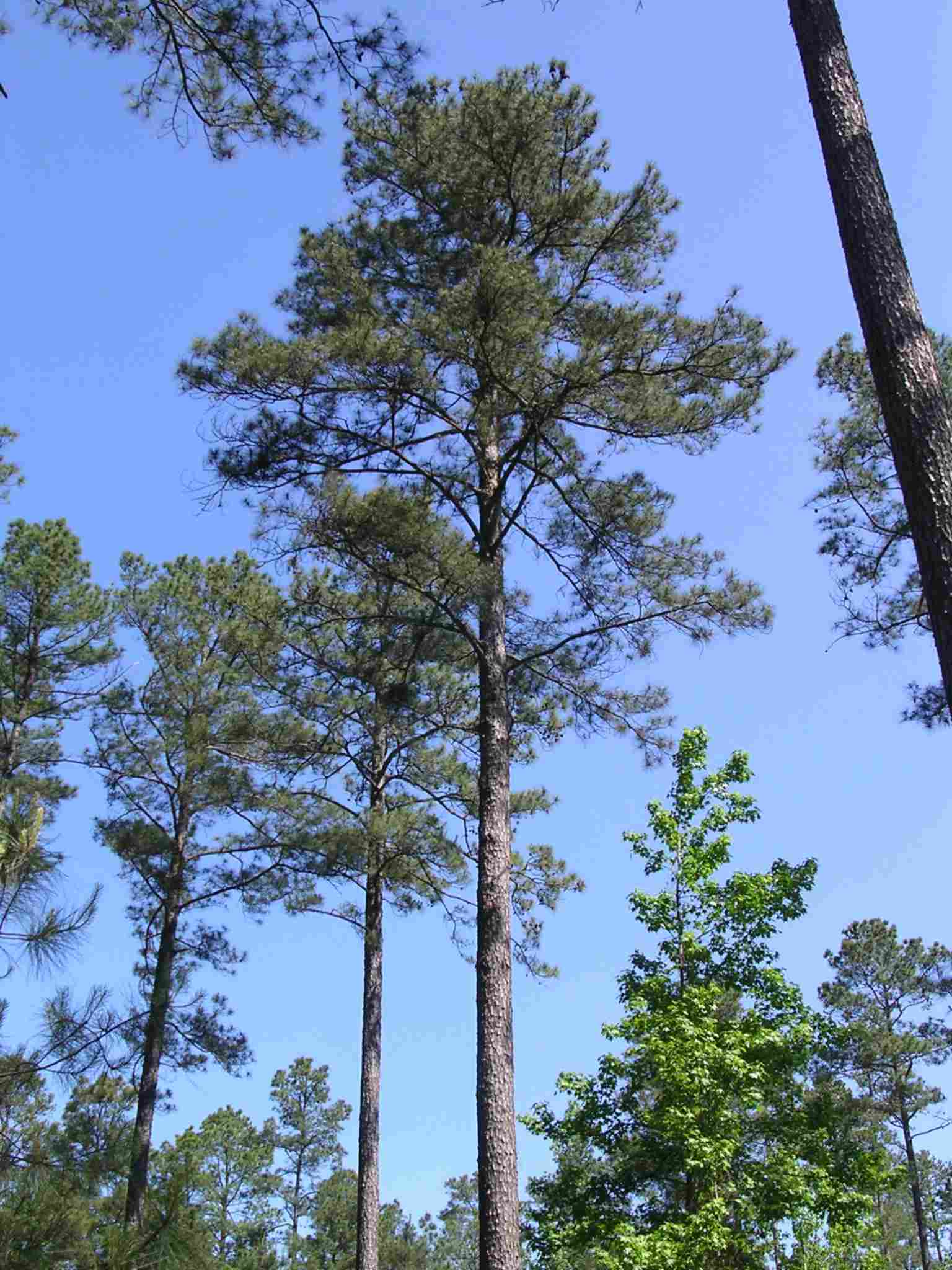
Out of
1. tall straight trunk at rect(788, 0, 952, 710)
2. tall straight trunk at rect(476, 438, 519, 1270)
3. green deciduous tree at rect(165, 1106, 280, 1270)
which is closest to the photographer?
tall straight trunk at rect(788, 0, 952, 710)

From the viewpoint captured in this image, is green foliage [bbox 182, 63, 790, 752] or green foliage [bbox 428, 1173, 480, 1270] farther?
green foliage [bbox 428, 1173, 480, 1270]

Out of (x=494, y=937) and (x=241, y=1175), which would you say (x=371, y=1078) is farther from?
(x=241, y=1175)

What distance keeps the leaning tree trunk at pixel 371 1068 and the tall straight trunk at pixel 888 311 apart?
32.8 ft

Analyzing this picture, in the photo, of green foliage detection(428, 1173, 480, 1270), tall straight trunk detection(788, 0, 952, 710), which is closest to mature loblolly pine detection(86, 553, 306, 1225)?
tall straight trunk detection(788, 0, 952, 710)

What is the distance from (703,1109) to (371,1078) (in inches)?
201

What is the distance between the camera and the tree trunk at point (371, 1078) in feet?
41.4

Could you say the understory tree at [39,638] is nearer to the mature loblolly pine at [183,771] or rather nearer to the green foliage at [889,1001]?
the mature loblolly pine at [183,771]

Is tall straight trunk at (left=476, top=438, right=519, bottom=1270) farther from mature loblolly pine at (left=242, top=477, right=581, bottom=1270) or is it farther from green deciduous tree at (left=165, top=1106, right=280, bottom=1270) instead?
green deciduous tree at (left=165, top=1106, right=280, bottom=1270)

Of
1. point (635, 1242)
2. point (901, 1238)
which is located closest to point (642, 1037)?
point (635, 1242)

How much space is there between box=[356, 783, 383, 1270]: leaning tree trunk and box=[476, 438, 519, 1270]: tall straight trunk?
16.2ft

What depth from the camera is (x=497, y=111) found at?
9.76m

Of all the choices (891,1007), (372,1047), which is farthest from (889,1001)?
(372,1047)

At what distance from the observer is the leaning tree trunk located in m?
12.6

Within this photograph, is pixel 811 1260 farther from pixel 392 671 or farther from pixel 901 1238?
pixel 901 1238
